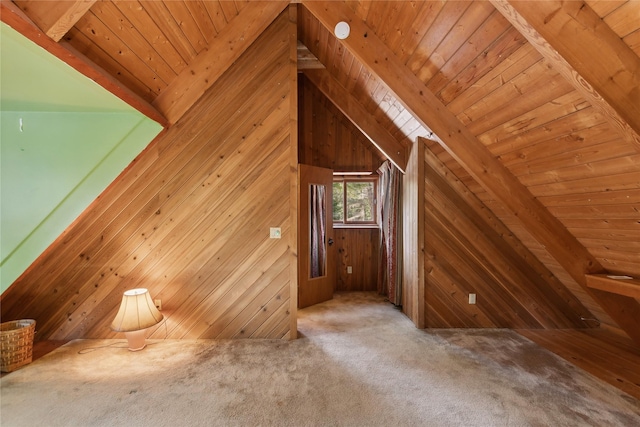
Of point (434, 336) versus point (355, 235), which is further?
point (355, 235)

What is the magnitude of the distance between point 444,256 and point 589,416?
1644mm

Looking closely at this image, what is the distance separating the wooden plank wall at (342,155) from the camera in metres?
4.64

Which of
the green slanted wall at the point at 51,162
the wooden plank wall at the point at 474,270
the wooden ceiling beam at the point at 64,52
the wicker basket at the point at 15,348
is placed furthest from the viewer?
the wooden plank wall at the point at 474,270

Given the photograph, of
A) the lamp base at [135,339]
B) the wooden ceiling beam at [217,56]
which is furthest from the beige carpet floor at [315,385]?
the wooden ceiling beam at [217,56]

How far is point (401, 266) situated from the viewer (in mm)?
3900

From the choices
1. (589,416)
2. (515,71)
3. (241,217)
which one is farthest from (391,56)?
(589,416)

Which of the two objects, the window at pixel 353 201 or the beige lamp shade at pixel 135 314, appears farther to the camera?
the window at pixel 353 201

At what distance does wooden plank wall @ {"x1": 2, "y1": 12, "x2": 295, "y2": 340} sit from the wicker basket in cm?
46

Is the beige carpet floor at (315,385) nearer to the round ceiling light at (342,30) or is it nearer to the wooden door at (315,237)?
the wooden door at (315,237)

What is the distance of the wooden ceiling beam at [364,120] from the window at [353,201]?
4.38 feet

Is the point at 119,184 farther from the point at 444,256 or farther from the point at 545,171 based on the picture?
the point at 545,171

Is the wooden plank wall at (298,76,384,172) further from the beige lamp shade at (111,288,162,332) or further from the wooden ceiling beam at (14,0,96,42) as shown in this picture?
the wooden ceiling beam at (14,0,96,42)

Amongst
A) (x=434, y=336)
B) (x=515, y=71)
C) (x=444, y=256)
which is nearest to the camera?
(x=515, y=71)

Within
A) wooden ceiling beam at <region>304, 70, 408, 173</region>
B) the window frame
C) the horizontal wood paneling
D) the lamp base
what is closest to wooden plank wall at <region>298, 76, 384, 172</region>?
the window frame
